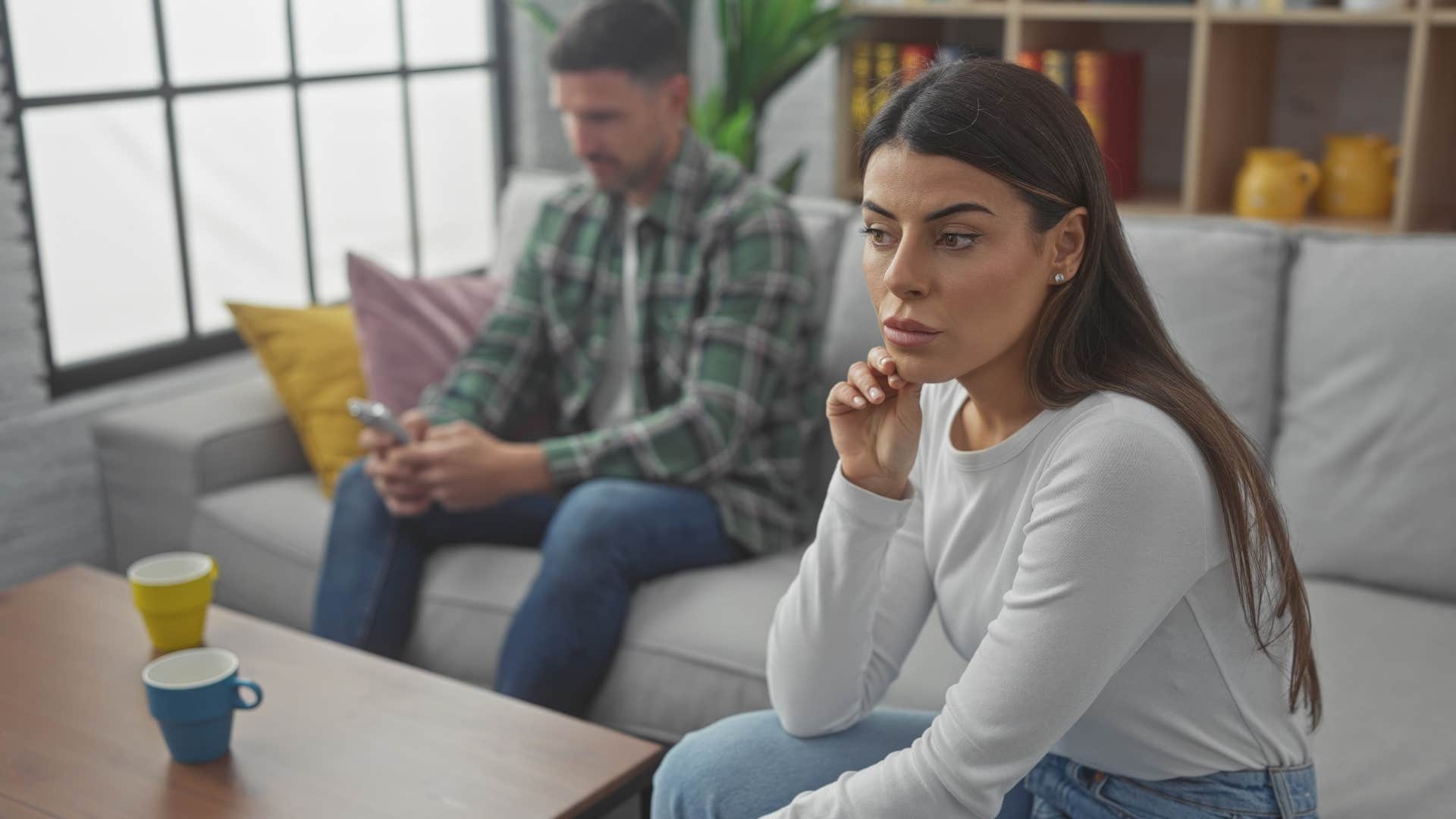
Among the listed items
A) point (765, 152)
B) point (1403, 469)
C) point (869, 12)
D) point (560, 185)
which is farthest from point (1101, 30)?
point (1403, 469)

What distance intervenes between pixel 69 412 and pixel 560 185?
0.91m

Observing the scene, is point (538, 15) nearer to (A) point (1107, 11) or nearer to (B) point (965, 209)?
(A) point (1107, 11)

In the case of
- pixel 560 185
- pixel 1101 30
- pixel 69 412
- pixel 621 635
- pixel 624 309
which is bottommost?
pixel 621 635

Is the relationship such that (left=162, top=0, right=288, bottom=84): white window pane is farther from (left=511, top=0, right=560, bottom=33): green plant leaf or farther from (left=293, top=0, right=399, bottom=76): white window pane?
(left=511, top=0, right=560, bottom=33): green plant leaf

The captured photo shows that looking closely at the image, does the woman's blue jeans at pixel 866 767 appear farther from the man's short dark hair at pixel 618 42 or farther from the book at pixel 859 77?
the book at pixel 859 77

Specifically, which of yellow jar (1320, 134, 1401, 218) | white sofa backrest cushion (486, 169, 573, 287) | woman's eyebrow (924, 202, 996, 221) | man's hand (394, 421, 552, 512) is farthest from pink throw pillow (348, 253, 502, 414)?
yellow jar (1320, 134, 1401, 218)

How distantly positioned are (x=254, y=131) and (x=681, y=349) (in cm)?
130

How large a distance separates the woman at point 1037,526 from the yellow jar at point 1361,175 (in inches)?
65.3

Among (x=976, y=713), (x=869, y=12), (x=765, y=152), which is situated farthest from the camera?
(x=765, y=152)

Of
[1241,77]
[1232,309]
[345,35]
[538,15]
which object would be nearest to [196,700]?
[1232,309]

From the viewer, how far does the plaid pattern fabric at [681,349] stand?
1897 millimetres

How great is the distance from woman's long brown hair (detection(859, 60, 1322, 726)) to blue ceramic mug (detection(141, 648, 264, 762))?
0.72m

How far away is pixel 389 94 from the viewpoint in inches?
119

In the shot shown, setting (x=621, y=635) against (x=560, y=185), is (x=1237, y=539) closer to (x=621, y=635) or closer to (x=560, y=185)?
(x=621, y=635)
